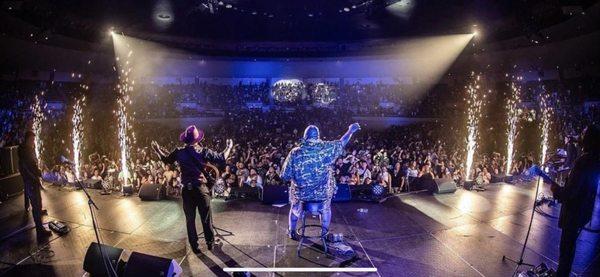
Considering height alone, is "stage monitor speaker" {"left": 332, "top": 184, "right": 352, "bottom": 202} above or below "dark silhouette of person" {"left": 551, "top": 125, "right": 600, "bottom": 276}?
below

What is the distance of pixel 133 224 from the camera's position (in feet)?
18.4

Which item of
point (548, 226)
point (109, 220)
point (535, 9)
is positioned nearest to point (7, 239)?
point (109, 220)

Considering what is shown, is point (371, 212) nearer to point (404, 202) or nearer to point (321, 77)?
point (404, 202)

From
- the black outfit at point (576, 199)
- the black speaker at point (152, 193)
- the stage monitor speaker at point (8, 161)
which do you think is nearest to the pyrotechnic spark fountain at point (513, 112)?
the black outfit at point (576, 199)

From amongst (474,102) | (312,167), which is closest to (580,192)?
Result: (312,167)

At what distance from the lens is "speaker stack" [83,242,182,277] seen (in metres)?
3.38

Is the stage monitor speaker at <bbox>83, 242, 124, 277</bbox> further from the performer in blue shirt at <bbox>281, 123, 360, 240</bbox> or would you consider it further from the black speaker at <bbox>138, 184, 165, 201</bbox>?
the black speaker at <bbox>138, 184, 165, 201</bbox>

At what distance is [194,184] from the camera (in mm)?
4438

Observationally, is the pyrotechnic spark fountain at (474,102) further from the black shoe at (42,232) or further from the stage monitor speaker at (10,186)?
the stage monitor speaker at (10,186)

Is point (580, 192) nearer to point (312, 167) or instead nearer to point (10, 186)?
point (312, 167)

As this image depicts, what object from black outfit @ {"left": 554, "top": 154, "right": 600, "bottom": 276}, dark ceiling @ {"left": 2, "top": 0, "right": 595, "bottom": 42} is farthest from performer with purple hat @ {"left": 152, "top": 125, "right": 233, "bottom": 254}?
dark ceiling @ {"left": 2, "top": 0, "right": 595, "bottom": 42}

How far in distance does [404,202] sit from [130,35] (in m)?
17.3

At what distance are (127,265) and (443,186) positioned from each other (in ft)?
20.7

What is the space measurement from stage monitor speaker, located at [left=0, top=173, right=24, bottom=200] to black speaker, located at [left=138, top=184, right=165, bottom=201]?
264 centimetres
